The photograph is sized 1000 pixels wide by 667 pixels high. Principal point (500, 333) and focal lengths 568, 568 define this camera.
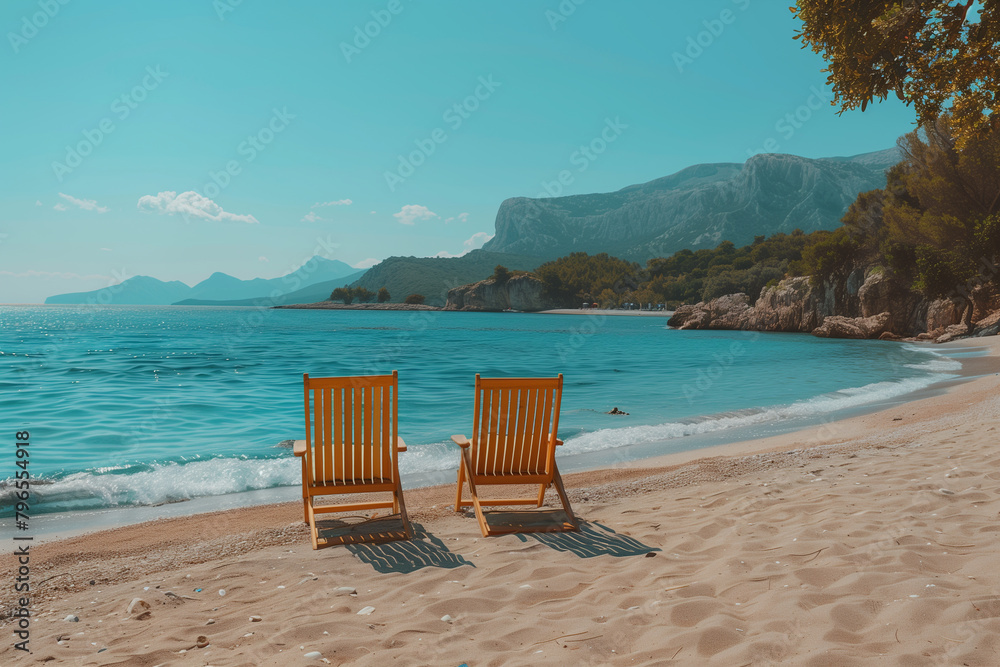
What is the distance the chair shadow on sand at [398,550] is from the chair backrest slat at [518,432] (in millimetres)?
864

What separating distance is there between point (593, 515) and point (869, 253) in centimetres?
4755

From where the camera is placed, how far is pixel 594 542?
437cm

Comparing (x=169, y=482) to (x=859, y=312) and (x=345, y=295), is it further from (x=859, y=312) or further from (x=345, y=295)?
(x=345, y=295)

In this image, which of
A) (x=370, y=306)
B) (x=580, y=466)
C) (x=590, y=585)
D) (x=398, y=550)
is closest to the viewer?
(x=590, y=585)

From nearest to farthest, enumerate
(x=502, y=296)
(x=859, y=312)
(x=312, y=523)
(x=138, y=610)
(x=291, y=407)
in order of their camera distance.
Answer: (x=138, y=610) → (x=312, y=523) → (x=291, y=407) → (x=859, y=312) → (x=502, y=296)

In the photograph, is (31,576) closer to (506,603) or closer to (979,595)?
(506,603)

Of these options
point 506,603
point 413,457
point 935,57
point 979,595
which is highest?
point 935,57

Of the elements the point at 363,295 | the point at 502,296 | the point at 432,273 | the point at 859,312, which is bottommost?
the point at 859,312

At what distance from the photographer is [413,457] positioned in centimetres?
853

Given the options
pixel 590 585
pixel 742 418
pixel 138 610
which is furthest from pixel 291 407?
pixel 590 585

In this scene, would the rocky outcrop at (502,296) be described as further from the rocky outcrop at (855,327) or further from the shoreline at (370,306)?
the rocky outcrop at (855,327)

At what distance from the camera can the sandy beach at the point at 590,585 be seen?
2.58 m

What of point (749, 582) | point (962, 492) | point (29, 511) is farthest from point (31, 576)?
point (962, 492)

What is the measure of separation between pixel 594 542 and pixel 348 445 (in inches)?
85.5
